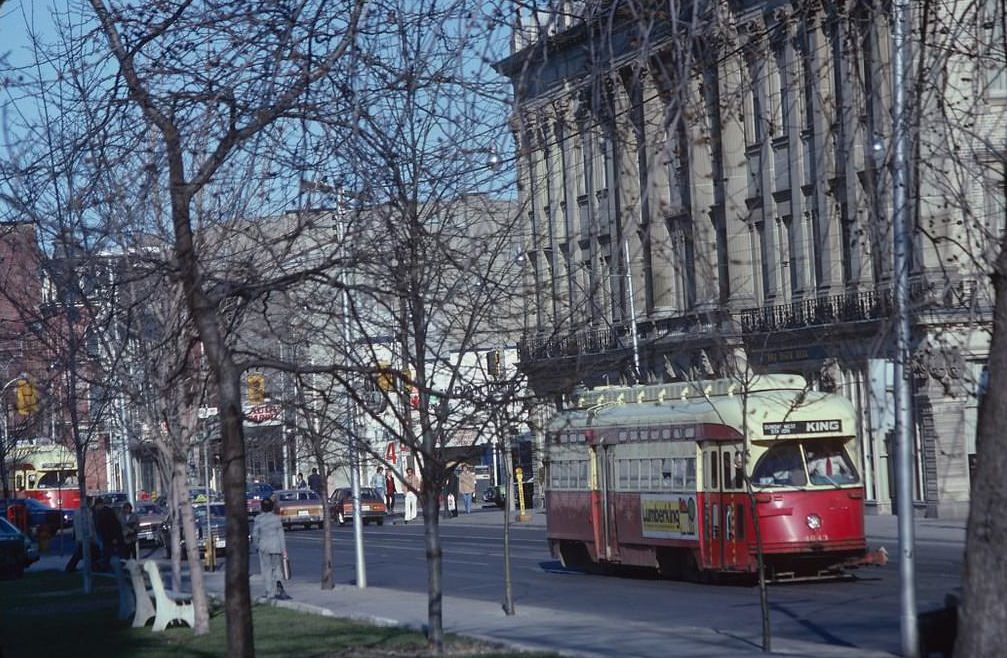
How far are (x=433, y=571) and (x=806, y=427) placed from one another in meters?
9.16

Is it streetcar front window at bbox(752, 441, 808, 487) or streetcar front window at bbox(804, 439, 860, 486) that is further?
streetcar front window at bbox(804, 439, 860, 486)

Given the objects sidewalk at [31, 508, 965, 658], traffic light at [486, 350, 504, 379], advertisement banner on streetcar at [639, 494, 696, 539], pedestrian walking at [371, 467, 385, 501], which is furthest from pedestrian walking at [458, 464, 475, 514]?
traffic light at [486, 350, 504, 379]

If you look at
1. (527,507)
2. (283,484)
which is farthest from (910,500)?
(283,484)

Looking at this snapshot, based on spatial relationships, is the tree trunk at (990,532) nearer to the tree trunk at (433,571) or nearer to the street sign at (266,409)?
the tree trunk at (433,571)

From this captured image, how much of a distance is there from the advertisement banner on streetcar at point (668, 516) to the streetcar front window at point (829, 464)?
1.97 m

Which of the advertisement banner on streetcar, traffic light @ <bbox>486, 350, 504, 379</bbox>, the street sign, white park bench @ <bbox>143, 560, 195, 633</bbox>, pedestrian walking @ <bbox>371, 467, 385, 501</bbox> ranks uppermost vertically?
traffic light @ <bbox>486, 350, 504, 379</bbox>

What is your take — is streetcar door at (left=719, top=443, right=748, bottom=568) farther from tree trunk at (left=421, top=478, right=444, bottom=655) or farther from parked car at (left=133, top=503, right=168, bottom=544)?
parked car at (left=133, top=503, right=168, bottom=544)

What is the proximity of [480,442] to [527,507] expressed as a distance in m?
51.5

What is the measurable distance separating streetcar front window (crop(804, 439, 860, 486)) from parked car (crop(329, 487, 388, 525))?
38.8 metres

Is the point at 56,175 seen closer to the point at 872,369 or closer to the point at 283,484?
the point at 872,369

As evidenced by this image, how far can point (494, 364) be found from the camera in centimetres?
1938

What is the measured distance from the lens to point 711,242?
1083cm

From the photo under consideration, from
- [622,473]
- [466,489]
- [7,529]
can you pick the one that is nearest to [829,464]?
[622,473]

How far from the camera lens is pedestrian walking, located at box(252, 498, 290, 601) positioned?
26938 millimetres
